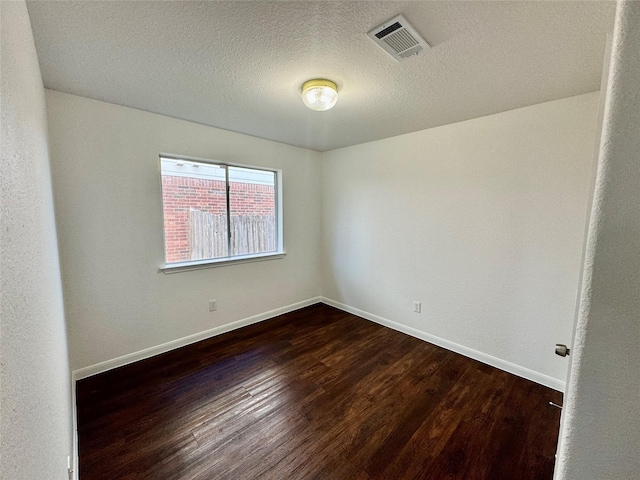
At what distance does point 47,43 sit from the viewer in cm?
146

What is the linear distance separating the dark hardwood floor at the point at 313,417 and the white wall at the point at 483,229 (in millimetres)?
373

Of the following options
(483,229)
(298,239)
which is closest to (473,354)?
(483,229)

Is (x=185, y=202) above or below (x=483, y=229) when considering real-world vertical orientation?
above

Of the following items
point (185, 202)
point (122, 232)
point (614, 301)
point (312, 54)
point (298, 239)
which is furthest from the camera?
point (298, 239)

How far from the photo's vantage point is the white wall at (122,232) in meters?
2.11

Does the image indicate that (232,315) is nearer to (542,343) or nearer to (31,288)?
(31,288)

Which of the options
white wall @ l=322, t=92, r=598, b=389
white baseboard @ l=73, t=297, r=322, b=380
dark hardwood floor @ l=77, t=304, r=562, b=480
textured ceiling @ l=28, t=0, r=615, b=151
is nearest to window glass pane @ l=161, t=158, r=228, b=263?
textured ceiling @ l=28, t=0, r=615, b=151

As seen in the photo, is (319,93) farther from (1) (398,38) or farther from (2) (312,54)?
(1) (398,38)

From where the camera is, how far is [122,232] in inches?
93.4

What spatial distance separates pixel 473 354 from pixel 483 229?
1.24m

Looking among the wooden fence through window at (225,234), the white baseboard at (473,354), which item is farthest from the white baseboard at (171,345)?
the white baseboard at (473,354)

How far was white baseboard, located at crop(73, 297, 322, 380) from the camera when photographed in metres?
2.27

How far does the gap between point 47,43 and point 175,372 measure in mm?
2434

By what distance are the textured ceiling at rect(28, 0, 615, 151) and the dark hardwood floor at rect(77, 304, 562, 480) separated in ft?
7.63
